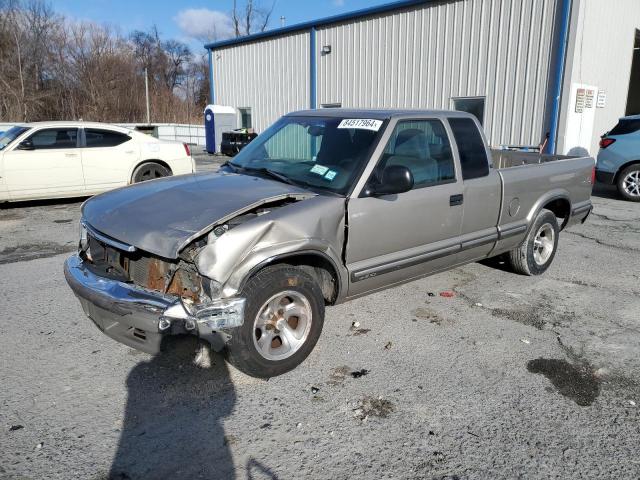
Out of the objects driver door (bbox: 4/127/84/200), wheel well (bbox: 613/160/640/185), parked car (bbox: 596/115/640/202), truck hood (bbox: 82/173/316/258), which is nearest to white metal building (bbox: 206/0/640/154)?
parked car (bbox: 596/115/640/202)

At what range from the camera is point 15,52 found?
33031 millimetres

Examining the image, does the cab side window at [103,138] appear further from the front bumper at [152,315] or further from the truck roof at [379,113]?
the front bumper at [152,315]

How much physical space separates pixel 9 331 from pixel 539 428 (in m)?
4.00

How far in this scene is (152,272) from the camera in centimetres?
334

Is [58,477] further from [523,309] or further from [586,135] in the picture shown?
[586,135]

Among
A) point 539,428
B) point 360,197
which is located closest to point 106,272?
point 360,197

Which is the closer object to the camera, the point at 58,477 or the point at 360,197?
the point at 58,477

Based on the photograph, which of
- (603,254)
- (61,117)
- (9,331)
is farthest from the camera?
(61,117)

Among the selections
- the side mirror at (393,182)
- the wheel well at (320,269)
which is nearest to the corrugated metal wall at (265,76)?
the side mirror at (393,182)

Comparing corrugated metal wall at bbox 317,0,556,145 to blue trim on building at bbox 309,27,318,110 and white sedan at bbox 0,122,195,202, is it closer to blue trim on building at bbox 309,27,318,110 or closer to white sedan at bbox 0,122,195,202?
blue trim on building at bbox 309,27,318,110

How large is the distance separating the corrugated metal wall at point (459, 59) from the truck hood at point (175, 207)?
1007 cm

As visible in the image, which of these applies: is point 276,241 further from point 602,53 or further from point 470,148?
point 602,53

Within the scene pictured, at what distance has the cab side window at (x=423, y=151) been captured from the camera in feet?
13.8

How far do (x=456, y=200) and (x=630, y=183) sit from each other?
27.8 feet
